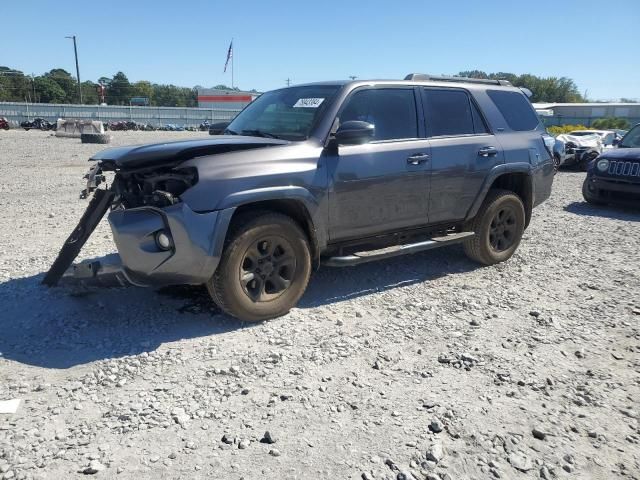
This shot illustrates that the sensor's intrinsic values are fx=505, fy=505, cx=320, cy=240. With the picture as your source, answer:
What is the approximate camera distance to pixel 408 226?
16.5ft

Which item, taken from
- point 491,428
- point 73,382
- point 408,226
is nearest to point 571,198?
point 408,226

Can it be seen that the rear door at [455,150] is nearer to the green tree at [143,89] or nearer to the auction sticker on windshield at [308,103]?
the auction sticker on windshield at [308,103]

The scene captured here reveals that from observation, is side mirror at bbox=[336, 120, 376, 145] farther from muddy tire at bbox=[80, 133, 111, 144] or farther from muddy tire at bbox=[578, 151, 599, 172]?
muddy tire at bbox=[80, 133, 111, 144]

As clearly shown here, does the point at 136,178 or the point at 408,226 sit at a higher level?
the point at 136,178

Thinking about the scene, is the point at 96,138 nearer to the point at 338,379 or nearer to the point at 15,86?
the point at 338,379

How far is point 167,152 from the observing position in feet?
12.2

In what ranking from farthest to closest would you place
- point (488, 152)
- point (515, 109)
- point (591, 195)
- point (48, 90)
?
point (48, 90), point (591, 195), point (515, 109), point (488, 152)

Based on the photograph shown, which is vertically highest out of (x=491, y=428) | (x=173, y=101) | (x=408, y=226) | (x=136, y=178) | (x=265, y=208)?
(x=173, y=101)

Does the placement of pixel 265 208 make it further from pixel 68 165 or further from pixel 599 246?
pixel 68 165

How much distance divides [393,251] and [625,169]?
7.10m

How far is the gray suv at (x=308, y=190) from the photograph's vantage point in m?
3.72

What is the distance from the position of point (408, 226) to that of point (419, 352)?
5.14ft

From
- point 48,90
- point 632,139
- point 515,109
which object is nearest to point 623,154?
point 632,139

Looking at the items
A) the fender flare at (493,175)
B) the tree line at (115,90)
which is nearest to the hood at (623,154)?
the fender flare at (493,175)
